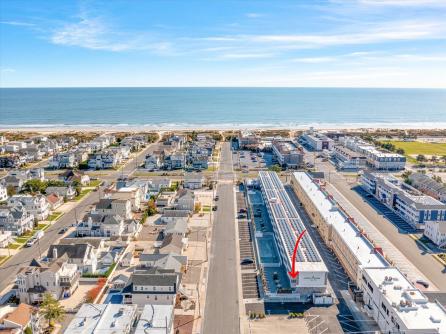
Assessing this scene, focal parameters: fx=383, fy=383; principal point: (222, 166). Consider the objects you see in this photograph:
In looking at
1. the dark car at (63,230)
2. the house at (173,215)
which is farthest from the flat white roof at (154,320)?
the dark car at (63,230)

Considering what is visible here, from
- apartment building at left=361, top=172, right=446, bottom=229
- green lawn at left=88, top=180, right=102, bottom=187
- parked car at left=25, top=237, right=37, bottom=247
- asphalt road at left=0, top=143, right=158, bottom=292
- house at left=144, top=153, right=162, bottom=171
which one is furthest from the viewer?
house at left=144, top=153, right=162, bottom=171

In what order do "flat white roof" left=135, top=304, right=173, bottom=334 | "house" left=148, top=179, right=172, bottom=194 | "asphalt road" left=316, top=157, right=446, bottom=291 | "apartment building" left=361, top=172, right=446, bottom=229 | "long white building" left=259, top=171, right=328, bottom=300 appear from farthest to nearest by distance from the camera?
"house" left=148, top=179, right=172, bottom=194
"apartment building" left=361, top=172, right=446, bottom=229
"asphalt road" left=316, top=157, right=446, bottom=291
"long white building" left=259, top=171, right=328, bottom=300
"flat white roof" left=135, top=304, right=173, bottom=334

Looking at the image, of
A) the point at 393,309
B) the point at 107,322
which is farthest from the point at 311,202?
the point at 107,322

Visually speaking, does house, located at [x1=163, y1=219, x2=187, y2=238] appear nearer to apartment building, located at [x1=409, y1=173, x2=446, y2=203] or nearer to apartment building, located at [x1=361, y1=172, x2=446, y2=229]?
apartment building, located at [x1=361, y1=172, x2=446, y2=229]

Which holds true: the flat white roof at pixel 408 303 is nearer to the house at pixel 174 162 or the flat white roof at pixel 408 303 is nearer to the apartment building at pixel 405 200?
the apartment building at pixel 405 200

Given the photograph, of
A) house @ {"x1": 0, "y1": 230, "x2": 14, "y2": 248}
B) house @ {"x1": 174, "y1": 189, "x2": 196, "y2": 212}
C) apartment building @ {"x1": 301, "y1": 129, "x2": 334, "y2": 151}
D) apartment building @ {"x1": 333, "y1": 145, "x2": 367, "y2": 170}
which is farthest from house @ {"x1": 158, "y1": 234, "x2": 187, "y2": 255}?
apartment building @ {"x1": 301, "y1": 129, "x2": 334, "y2": 151}
